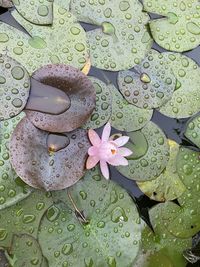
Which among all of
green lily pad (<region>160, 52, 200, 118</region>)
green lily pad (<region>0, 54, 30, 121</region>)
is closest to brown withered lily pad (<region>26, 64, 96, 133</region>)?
green lily pad (<region>0, 54, 30, 121</region>)

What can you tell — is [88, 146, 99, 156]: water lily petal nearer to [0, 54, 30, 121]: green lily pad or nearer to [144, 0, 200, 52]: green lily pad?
[0, 54, 30, 121]: green lily pad

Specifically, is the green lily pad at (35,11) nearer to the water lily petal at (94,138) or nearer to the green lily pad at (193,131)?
the water lily petal at (94,138)

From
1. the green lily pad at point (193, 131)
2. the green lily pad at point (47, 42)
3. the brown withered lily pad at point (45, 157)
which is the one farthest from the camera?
the green lily pad at point (193, 131)

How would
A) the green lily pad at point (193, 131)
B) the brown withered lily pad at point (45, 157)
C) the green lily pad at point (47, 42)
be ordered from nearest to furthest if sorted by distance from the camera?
the brown withered lily pad at point (45, 157)
the green lily pad at point (47, 42)
the green lily pad at point (193, 131)

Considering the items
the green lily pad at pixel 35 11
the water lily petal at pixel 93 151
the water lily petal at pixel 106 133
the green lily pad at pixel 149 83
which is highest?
the green lily pad at pixel 35 11

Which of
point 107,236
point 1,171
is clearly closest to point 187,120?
point 107,236

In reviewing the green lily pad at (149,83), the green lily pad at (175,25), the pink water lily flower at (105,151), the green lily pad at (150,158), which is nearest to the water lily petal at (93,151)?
the pink water lily flower at (105,151)

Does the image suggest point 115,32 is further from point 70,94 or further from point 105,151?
point 105,151
